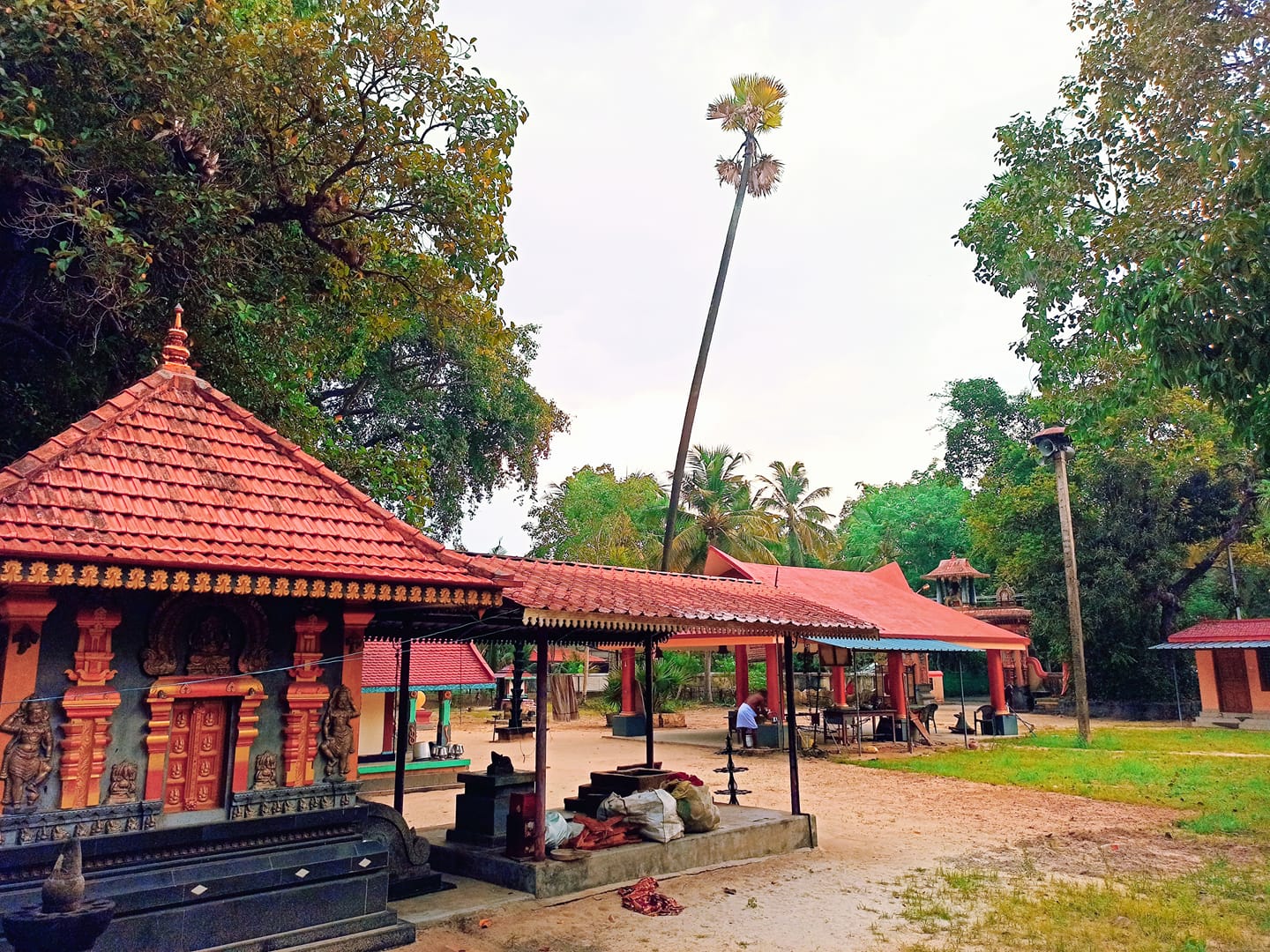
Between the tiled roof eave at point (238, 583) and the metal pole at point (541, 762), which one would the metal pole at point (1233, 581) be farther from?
the tiled roof eave at point (238, 583)

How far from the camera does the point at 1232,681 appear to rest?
2402 cm

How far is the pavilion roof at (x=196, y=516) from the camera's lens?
486 cm

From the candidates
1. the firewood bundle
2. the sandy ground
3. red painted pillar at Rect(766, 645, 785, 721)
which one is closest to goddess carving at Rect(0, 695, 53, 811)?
the sandy ground

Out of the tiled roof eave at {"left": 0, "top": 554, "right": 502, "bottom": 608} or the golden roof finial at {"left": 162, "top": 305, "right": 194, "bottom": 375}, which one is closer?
the tiled roof eave at {"left": 0, "top": 554, "right": 502, "bottom": 608}

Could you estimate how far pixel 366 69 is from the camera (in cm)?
916

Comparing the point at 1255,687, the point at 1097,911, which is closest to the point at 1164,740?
the point at 1255,687

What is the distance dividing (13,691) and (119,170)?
17.2 feet

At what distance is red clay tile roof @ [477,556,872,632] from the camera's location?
7391mm

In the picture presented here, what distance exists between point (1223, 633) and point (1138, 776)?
11769 mm

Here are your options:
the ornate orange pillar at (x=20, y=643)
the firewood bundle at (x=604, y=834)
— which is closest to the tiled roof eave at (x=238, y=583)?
the ornate orange pillar at (x=20, y=643)

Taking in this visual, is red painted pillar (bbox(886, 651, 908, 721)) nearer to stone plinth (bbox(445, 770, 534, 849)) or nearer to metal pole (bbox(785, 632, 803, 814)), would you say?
metal pole (bbox(785, 632, 803, 814))

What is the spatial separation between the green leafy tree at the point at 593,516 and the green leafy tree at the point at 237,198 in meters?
25.8

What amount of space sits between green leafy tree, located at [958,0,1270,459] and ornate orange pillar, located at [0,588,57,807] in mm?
8674

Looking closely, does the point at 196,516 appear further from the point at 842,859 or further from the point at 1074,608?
the point at 1074,608
